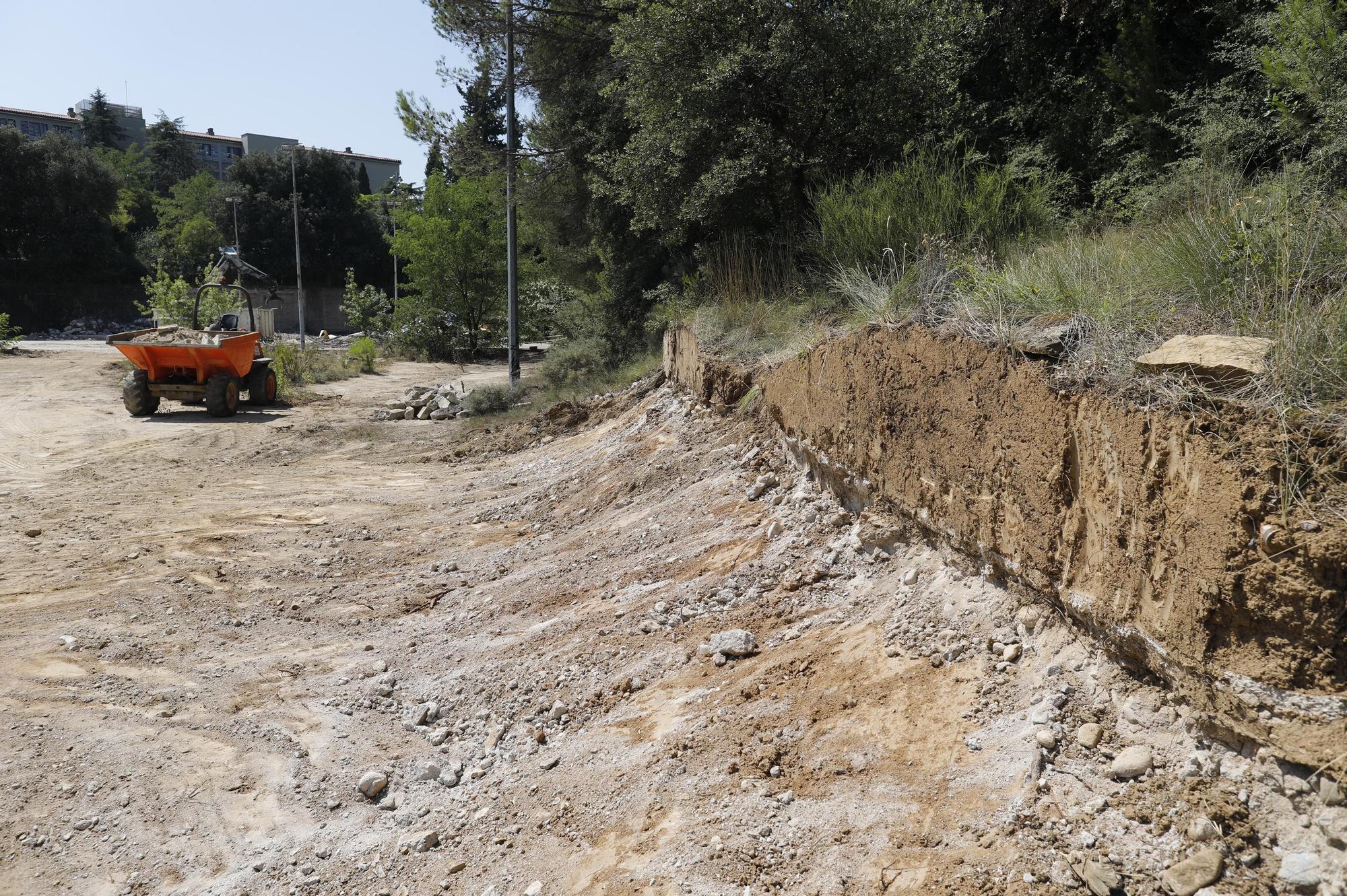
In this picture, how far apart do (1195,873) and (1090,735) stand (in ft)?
1.96

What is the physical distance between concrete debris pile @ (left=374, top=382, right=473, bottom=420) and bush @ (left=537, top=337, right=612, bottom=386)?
167 centimetres

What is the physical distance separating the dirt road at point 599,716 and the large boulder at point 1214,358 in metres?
1.06

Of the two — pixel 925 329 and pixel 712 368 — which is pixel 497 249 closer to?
pixel 712 368

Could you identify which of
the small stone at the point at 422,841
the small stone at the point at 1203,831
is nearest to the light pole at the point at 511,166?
the small stone at the point at 422,841

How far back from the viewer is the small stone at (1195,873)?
233 centimetres

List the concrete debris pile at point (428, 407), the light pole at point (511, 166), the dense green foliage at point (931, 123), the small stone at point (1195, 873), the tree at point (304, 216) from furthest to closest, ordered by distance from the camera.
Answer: the tree at point (304, 216) → the concrete debris pile at point (428, 407) → the light pole at point (511, 166) → the dense green foliage at point (931, 123) → the small stone at point (1195, 873)

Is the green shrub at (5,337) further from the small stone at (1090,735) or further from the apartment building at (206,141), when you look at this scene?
the apartment building at (206,141)

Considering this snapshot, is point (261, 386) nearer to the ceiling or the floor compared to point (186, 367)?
nearer to the floor

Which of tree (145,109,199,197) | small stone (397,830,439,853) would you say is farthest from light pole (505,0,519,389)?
tree (145,109,199,197)

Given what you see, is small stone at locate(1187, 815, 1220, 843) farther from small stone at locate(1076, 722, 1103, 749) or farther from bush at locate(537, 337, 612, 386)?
bush at locate(537, 337, 612, 386)

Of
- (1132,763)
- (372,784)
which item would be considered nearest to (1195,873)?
(1132,763)

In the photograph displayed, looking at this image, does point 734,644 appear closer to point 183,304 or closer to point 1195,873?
point 1195,873

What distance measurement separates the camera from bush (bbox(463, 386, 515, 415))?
15.9 m

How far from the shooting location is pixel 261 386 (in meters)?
17.6
